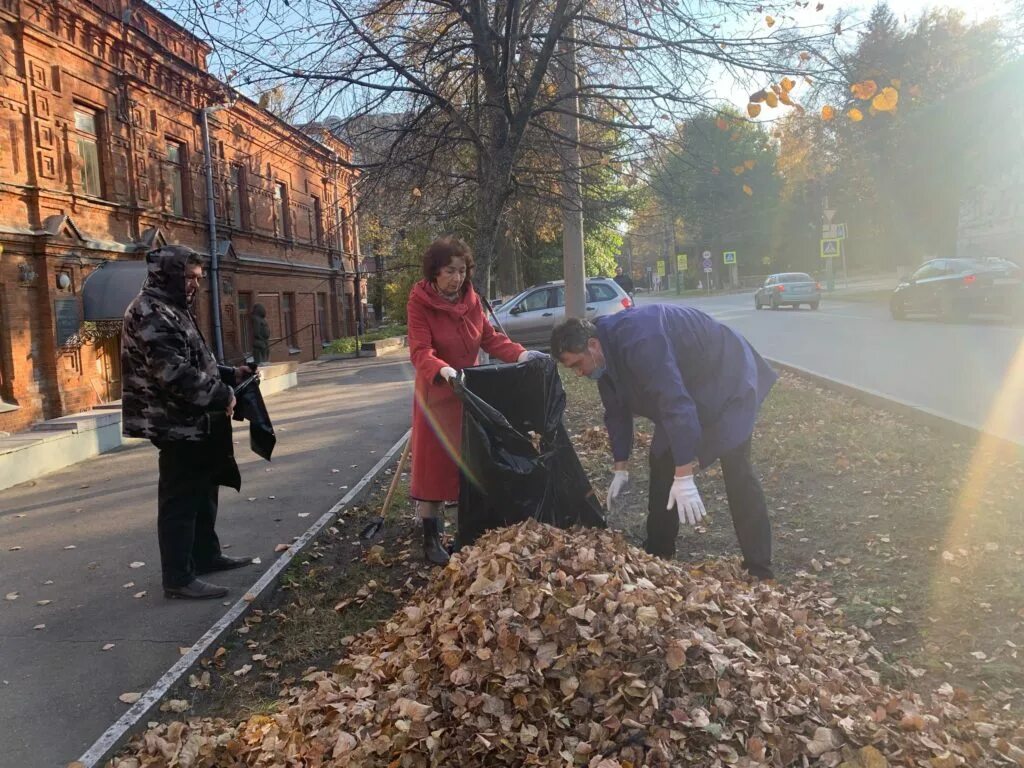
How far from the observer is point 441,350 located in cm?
454

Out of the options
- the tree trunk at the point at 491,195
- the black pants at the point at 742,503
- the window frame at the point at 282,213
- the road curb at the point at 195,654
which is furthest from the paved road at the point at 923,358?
the window frame at the point at 282,213

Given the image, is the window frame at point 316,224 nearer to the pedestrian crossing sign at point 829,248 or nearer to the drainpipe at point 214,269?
the drainpipe at point 214,269

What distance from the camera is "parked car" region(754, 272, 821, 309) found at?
27.3 meters

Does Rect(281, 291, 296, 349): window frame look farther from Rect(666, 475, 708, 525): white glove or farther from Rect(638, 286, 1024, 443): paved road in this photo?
Rect(666, 475, 708, 525): white glove

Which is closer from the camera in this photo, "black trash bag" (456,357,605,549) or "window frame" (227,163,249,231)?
"black trash bag" (456,357,605,549)

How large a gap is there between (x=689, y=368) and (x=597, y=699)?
1661 mm

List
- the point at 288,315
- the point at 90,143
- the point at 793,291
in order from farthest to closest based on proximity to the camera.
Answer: the point at 793,291, the point at 288,315, the point at 90,143

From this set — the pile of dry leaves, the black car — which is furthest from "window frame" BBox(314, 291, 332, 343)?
the pile of dry leaves

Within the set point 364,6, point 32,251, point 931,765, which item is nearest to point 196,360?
point 931,765

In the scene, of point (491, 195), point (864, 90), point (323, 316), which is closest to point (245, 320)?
point (323, 316)

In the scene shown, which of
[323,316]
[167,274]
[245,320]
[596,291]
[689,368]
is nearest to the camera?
[689,368]

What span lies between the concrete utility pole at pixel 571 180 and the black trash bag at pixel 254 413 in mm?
4130

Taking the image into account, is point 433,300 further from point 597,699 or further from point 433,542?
point 597,699

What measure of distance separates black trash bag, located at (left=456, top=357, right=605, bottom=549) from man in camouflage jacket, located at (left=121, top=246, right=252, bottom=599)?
1.37 metres
